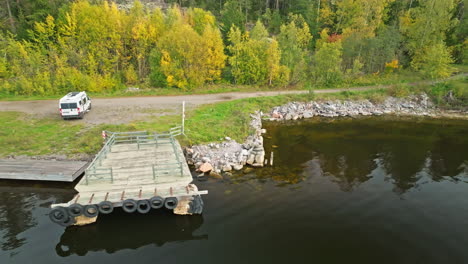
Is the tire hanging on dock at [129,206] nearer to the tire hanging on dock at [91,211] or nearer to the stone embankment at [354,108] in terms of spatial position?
the tire hanging on dock at [91,211]

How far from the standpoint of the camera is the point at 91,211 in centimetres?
1510

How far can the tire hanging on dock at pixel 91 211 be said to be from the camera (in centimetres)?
1483

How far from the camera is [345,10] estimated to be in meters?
61.6

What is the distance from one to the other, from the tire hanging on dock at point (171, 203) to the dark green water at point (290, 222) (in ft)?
3.10

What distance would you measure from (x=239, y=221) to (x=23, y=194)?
14383mm

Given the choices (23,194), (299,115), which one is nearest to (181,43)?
(299,115)

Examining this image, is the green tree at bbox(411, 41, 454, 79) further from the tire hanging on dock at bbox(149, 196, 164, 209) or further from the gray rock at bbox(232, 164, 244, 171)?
the tire hanging on dock at bbox(149, 196, 164, 209)

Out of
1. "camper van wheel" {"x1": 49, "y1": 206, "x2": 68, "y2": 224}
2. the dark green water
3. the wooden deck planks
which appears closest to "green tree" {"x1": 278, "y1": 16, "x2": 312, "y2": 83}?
the dark green water

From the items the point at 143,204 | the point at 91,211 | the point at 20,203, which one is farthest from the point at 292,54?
the point at 20,203

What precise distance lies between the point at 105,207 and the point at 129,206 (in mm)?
1249

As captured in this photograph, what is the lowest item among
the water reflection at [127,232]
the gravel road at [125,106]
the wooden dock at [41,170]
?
the water reflection at [127,232]

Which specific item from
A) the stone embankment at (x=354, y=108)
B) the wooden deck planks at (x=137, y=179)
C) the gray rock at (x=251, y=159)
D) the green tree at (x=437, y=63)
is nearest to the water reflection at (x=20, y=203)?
the wooden deck planks at (x=137, y=179)

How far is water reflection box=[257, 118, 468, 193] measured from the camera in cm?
2164

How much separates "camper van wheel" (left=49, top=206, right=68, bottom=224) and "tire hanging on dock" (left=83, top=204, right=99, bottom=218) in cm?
98
